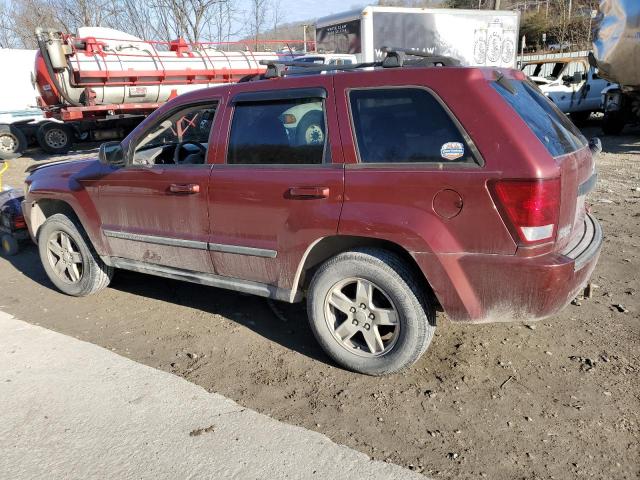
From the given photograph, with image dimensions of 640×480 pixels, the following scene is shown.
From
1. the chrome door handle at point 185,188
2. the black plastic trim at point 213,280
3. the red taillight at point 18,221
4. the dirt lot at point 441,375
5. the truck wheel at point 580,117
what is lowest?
the truck wheel at point 580,117

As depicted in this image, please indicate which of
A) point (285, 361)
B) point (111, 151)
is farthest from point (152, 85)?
point (285, 361)

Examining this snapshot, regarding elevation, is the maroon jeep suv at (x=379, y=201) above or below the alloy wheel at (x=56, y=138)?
above

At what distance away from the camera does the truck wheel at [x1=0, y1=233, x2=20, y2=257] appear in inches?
245

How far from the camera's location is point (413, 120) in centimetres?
304

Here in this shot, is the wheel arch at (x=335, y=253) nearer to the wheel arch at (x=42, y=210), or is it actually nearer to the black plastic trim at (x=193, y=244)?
the black plastic trim at (x=193, y=244)

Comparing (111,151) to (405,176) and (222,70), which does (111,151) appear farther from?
(222,70)

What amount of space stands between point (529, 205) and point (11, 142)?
51.7 feet

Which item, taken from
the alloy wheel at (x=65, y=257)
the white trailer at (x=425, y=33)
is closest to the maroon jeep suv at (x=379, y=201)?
the alloy wheel at (x=65, y=257)

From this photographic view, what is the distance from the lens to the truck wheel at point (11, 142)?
14727mm

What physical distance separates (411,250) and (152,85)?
13075 millimetres

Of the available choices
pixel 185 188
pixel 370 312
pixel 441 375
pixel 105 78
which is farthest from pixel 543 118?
pixel 105 78

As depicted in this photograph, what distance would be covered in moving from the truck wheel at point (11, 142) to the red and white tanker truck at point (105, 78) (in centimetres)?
2

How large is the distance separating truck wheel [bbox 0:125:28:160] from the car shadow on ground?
10.6 meters

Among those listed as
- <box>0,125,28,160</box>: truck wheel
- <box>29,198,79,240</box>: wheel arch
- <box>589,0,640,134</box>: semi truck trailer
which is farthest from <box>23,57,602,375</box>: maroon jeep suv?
<box>0,125,28,160</box>: truck wheel
